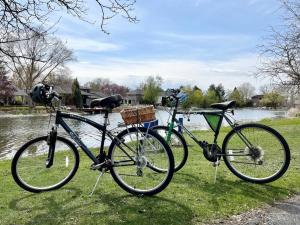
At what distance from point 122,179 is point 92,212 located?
825 millimetres

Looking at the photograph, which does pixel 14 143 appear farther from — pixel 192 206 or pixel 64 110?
pixel 192 206

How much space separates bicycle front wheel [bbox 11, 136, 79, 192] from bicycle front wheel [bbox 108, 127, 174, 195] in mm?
700

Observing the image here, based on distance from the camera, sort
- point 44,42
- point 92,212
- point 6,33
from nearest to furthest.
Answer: point 92,212
point 6,33
point 44,42

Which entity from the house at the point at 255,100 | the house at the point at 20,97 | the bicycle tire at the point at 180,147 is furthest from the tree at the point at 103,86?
the bicycle tire at the point at 180,147

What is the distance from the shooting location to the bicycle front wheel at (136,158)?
469cm

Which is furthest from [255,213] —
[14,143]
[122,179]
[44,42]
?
[14,143]

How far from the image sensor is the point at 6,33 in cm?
621

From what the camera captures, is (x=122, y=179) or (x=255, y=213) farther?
(x=122, y=179)

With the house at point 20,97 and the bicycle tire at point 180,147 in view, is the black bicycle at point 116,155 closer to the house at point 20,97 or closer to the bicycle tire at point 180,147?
the bicycle tire at point 180,147

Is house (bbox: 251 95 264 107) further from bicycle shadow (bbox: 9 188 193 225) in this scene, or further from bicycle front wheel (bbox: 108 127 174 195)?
bicycle shadow (bbox: 9 188 193 225)

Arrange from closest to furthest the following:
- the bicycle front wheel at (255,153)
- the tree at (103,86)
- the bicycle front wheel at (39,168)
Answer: the bicycle front wheel at (39,168) → the bicycle front wheel at (255,153) → the tree at (103,86)

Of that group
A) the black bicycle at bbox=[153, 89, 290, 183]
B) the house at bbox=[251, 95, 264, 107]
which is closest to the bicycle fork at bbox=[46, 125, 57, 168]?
the black bicycle at bbox=[153, 89, 290, 183]

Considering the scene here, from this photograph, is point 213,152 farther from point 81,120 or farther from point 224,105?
point 81,120

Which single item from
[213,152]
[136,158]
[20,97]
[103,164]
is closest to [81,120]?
[103,164]
